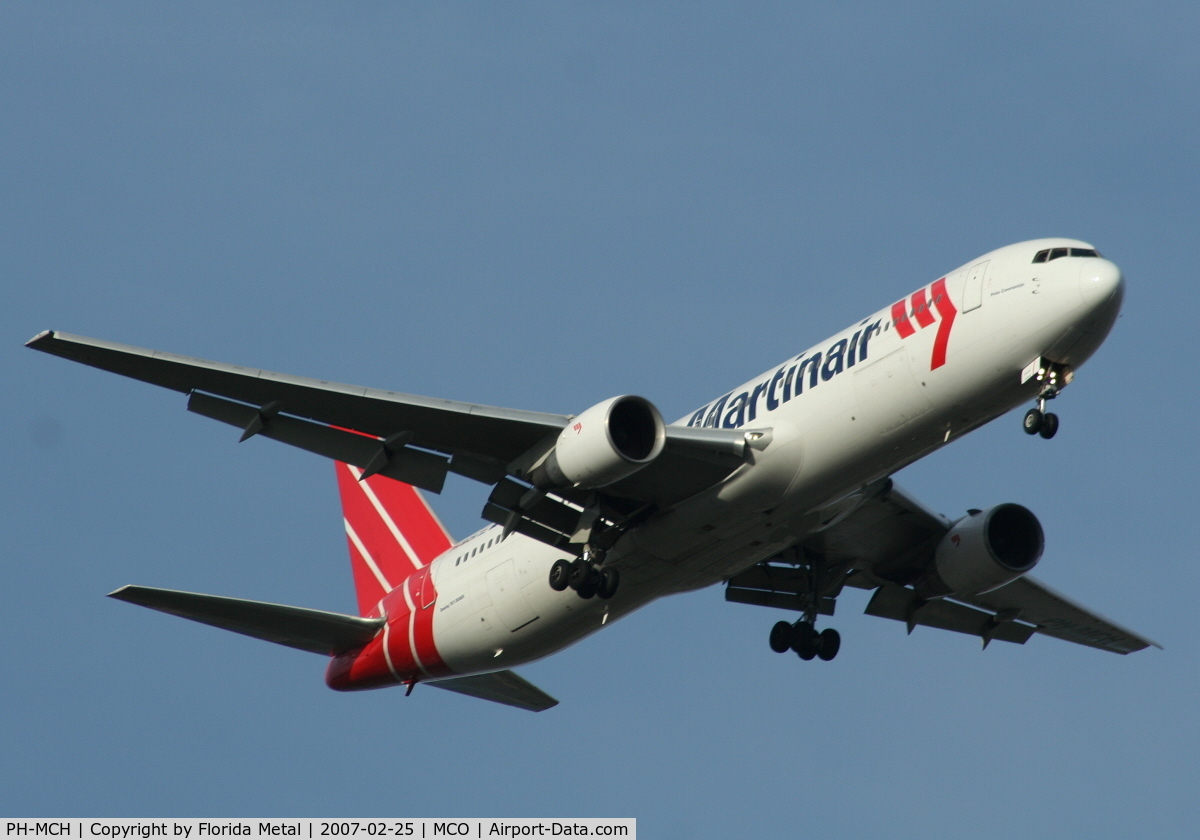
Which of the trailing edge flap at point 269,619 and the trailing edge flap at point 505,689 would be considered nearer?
the trailing edge flap at point 269,619

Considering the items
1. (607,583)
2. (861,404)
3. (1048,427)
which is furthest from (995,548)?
(607,583)

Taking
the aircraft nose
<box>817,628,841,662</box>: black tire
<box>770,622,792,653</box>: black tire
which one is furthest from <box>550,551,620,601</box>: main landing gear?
the aircraft nose

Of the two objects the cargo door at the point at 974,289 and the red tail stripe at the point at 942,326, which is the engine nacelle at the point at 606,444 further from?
the cargo door at the point at 974,289

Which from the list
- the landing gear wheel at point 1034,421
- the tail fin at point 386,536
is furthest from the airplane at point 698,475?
the tail fin at point 386,536

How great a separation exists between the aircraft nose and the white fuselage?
0.07 feet

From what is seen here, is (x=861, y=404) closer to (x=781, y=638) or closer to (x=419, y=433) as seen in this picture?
(x=419, y=433)

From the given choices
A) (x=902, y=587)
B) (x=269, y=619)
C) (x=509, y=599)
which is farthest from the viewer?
(x=902, y=587)

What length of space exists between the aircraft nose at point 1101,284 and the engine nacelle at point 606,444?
21.8 ft

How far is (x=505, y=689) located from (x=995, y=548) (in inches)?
398

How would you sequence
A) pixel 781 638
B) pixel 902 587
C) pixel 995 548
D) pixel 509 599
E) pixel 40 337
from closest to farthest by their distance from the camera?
pixel 40 337 → pixel 509 599 → pixel 995 548 → pixel 781 638 → pixel 902 587

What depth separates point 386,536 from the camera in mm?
34250

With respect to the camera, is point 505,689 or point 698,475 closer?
point 698,475

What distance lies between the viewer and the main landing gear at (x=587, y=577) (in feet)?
86.6

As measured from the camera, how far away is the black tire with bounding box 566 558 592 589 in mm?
26375
